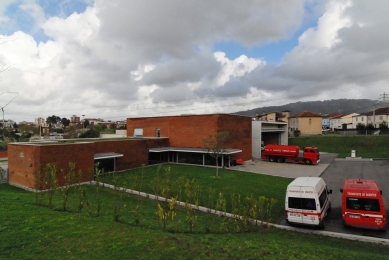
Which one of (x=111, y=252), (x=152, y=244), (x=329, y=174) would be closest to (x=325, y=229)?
(x=152, y=244)

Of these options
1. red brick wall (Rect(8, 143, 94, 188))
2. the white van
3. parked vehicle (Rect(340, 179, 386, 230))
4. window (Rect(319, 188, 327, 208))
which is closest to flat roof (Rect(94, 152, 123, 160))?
red brick wall (Rect(8, 143, 94, 188))

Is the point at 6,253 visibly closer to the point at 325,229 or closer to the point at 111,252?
the point at 111,252

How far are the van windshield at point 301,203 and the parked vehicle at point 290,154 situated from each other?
22.5 m

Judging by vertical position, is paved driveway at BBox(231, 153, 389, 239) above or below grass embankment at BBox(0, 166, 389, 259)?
below

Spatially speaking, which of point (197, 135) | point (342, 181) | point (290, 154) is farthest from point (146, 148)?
point (342, 181)

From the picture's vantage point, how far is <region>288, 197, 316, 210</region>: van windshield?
38.0ft

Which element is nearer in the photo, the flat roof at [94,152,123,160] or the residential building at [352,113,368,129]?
the flat roof at [94,152,123,160]

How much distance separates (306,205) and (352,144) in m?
42.6

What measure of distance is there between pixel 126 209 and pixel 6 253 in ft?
21.3

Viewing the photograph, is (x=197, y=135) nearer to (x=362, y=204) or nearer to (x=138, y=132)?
(x=138, y=132)

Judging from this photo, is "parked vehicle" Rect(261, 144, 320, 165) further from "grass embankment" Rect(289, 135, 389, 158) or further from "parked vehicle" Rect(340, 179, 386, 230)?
"parked vehicle" Rect(340, 179, 386, 230)

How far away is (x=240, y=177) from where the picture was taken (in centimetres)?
2372

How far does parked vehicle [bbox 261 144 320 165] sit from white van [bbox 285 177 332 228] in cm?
2151

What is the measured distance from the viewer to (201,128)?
32.0m
